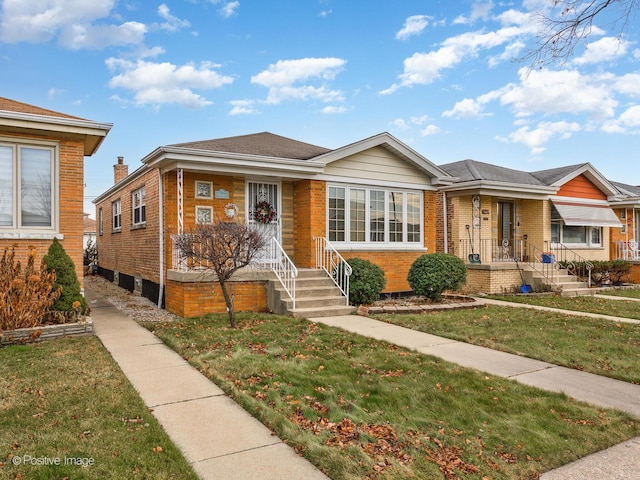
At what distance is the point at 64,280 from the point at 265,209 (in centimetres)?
501

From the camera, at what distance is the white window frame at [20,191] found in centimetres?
805

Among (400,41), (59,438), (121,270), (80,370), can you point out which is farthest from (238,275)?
(400,41)

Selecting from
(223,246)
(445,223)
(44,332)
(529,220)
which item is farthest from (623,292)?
(44,332)

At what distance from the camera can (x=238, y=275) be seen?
958cm

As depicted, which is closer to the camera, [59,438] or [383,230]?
[59,438]

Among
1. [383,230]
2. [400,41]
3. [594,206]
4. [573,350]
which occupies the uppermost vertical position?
[400,41]

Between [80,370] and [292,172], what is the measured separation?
685 cm

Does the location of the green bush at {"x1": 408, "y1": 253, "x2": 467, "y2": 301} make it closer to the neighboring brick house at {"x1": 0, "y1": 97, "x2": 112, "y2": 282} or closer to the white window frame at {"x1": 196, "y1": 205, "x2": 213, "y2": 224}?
the white window frame at {"x1": 196, "y1": 205, "x2": 213, "y2": 224}

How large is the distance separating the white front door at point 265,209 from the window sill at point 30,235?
4.27m

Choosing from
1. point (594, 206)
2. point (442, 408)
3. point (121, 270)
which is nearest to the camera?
point (442, 408)

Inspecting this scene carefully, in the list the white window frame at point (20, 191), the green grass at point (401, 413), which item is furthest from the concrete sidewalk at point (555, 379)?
the white window frame at point (20, 191)

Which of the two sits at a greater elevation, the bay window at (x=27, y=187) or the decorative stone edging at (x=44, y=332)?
the bay window at (x=27, y=187)

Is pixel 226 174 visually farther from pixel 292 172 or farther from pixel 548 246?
pixel 548 246

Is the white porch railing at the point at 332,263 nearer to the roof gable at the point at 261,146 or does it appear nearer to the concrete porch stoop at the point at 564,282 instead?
the roof gable at the point at 261,146
